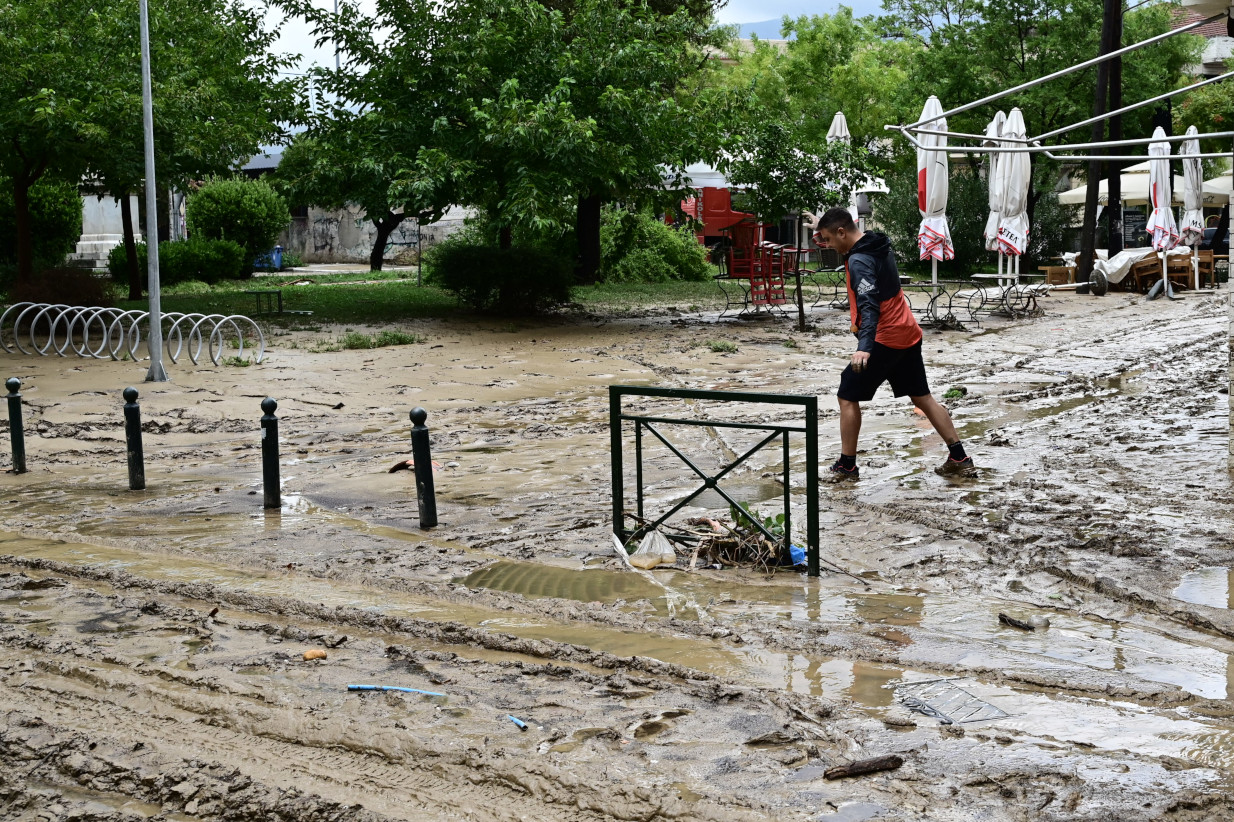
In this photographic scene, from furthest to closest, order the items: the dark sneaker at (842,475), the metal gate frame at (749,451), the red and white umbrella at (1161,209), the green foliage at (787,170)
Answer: the red and white umbrella at (1161,209)
the green foliage at (787,170)
the dark sneaker at (842,475)
the metal gate frame at (749,451)

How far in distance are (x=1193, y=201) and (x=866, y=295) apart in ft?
71.0

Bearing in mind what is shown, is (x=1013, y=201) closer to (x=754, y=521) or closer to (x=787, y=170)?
(x=787, y=170)

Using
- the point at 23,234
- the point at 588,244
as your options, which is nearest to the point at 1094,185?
the point at 588,244

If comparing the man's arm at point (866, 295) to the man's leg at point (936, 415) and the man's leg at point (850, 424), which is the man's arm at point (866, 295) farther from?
the man's leg at point (936, 415)

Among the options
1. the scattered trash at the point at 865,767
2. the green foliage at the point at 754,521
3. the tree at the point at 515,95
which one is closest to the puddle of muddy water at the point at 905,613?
the green foliage at the point at 754,521

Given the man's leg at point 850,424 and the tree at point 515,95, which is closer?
the man's leg at point 850,424

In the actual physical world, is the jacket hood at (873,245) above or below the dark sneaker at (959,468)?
above

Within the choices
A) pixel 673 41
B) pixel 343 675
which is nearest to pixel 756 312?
pixel 673 41

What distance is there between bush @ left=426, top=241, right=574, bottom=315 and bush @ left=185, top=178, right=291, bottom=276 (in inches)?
585

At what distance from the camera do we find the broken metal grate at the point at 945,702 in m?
4.40

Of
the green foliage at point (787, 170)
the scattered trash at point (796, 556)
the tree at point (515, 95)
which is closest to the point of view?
the scattered trash at point (796, 556)

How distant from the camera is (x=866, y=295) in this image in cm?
824

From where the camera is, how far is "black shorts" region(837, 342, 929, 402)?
838 cm

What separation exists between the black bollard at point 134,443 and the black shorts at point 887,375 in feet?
17.7
